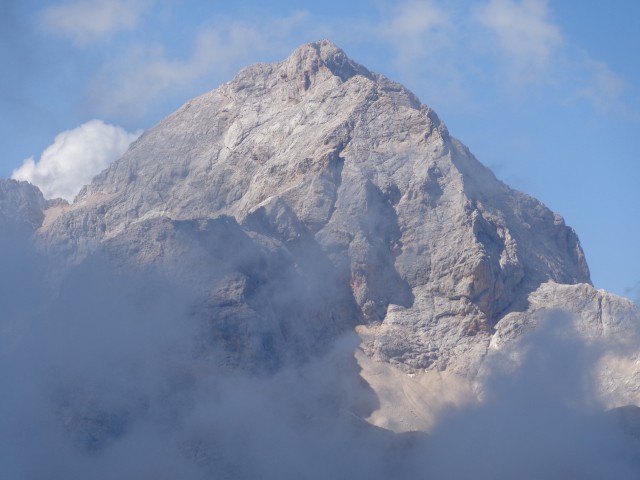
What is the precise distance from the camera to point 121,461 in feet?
429

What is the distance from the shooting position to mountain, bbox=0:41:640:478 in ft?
487

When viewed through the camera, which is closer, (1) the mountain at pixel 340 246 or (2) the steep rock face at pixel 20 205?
(1) the mountain at pixel 340 246

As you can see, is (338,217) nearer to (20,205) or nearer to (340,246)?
(340,246)

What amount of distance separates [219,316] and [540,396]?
30586 mm

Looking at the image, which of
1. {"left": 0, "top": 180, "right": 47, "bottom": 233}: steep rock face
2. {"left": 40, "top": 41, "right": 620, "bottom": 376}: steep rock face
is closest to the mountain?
{"left": 40, "top": 41, "right": 620, "bottom": 376}: steep rock face

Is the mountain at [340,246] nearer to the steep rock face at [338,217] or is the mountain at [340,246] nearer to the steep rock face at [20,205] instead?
the steep rock face at [338,217]

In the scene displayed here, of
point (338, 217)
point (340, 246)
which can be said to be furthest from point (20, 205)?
point (340, 246)

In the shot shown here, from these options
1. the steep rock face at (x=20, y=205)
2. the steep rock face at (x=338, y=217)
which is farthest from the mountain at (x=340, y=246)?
the steep rock face at (x=20, y=205)

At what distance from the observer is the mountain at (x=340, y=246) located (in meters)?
148

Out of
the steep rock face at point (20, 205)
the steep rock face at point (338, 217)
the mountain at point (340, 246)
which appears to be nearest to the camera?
the mountain at point (340, 246)

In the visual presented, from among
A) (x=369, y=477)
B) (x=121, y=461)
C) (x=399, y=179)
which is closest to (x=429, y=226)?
(x=399, y=179)

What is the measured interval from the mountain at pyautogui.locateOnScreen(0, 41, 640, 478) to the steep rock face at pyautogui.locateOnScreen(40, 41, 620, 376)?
19 cm

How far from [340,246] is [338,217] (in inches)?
131

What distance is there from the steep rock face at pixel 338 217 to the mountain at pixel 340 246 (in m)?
0.19
